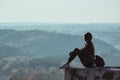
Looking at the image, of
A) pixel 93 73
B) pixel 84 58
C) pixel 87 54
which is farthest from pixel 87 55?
pixel 93 73

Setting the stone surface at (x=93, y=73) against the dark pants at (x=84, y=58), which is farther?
the dark pants at (x=84, y=58)

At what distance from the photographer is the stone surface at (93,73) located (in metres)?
10.1

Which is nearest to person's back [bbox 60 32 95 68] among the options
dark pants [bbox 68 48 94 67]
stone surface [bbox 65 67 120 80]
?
dark pants [bbox 68 48 94 67]

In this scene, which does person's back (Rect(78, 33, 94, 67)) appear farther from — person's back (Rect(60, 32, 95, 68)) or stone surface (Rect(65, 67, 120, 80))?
stone surface (Rect(65, 67, 120, 80))

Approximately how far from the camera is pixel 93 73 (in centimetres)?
1046

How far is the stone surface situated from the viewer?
10070 millimetres

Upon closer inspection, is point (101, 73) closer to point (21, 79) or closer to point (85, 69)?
point (85, 69)

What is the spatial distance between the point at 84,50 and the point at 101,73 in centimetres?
177

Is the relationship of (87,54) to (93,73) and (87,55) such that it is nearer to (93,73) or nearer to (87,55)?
(87,55)

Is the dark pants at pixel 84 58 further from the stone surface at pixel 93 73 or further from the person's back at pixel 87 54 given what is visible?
the stone surface at pixel 93 73

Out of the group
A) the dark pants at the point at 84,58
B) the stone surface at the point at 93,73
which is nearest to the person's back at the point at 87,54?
the dark pants at the point at 84,58

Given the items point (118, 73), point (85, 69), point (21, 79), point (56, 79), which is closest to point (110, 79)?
point (118, 73)

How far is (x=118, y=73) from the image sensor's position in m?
9.98

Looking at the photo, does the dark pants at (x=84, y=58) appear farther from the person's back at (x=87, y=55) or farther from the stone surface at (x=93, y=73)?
the stone surface at (x=93, y=73)
